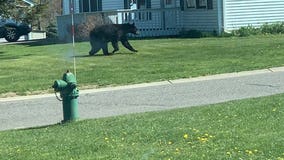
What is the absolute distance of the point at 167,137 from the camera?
7.73m

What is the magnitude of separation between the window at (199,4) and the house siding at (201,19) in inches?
7.0

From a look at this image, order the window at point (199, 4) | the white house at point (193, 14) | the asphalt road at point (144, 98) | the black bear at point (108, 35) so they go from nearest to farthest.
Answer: the asphalt road at point (144, 98), the black bear at point (108, 35), the white house at point (193, 14), the window at point (199, 4)

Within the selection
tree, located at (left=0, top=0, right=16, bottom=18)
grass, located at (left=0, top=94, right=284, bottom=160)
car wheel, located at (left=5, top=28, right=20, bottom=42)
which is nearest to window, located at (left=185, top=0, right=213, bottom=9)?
tree, located at (left=0, top=0, right=16, bottom=18)

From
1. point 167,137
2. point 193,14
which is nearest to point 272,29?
point 193,14

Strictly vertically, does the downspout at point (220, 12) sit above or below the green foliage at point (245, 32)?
above

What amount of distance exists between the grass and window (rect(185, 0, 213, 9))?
17772mm

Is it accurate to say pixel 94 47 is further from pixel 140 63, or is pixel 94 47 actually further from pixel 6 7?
pixel 6 7

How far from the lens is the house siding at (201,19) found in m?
26.9

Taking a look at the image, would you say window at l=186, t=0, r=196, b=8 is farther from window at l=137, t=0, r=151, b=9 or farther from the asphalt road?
the asphalt road

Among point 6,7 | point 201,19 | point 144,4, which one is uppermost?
point 144,4

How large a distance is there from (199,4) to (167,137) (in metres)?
21.1

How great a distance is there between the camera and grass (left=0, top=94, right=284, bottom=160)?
22.7 feet

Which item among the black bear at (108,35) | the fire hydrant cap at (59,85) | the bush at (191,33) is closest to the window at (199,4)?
the bush at (191,33)

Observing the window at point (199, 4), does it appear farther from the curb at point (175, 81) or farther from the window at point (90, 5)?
the curb at point (175, 81)
